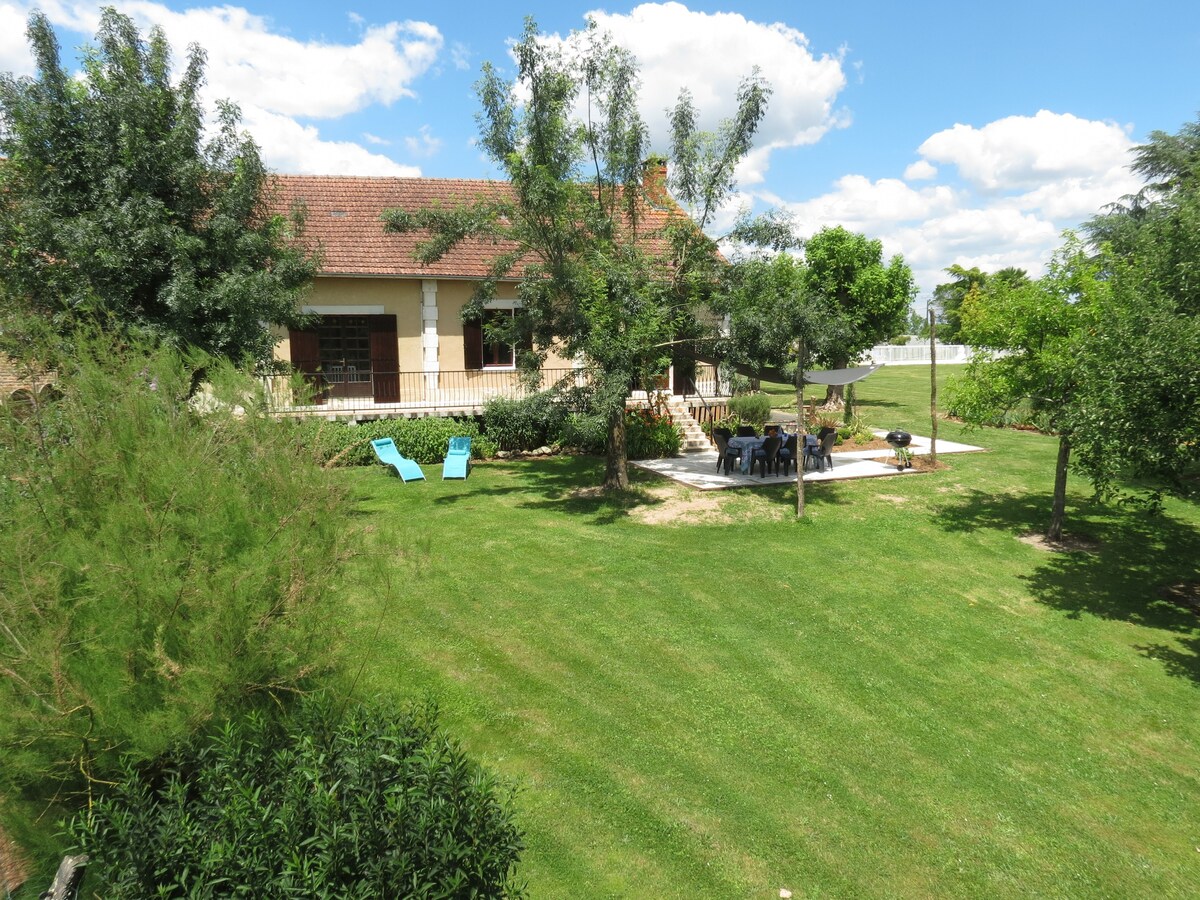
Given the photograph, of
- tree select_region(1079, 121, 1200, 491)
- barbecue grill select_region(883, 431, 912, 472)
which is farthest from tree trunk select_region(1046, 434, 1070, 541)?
barbecue grill select_region(883, 431, 912, 472)

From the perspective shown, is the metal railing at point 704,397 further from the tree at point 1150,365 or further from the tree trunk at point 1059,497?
the tree at point 1150,365

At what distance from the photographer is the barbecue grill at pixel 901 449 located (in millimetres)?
16312

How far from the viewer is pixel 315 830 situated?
305 cm

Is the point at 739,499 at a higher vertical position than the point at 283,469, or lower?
lower

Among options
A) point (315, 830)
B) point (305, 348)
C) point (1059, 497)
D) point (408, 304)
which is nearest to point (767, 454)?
point (1059, 497)

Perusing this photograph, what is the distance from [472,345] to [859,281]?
41.3 feet

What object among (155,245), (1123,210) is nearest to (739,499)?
(155,245)

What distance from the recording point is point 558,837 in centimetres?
494

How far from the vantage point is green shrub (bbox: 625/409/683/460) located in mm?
17344

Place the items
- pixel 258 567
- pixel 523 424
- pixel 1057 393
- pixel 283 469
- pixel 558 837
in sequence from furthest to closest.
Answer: pixel 523 424 < pixel 1057 393 < pixel 558 837 < pixel 283 469 < pixel 258 567

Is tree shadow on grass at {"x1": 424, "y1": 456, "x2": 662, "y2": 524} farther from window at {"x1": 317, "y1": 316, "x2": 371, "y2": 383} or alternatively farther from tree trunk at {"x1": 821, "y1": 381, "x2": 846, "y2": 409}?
tree trunk at {"x1": 821, "y1": 381, "x2": 846, "y2": 409}

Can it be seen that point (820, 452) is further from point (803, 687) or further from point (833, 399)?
point (833, 399)

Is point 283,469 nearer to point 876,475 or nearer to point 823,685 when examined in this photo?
point 823,685

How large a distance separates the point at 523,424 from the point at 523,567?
26.7ft
